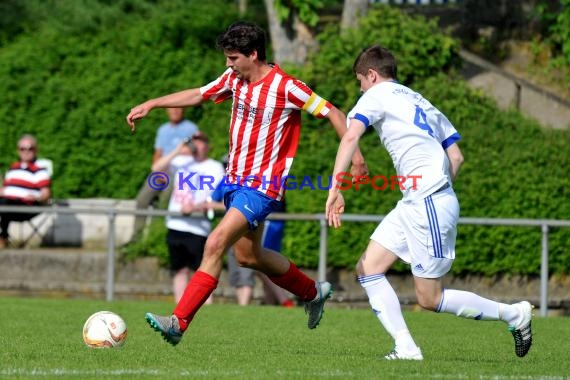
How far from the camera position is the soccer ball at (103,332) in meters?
8.76

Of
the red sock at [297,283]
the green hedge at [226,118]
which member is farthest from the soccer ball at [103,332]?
the green hedge at [226,118]

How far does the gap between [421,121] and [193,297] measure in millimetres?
1868

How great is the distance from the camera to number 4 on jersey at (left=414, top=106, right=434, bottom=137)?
8.20 metres

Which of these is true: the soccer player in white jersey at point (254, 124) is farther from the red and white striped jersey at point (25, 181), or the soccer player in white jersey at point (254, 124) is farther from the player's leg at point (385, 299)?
the red and white striped jersey at point (25, 181)

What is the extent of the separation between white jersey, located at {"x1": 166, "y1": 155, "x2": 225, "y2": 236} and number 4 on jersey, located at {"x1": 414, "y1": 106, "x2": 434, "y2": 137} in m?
6.49

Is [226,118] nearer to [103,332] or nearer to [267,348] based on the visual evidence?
[267,348]

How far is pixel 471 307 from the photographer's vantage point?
8250 millimetres

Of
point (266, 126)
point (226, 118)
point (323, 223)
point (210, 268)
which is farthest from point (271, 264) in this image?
point (226, 118)

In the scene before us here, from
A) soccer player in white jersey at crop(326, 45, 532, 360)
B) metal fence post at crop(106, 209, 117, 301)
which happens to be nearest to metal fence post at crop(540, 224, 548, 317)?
metal fence post at crop(106, 209, 117, 301)

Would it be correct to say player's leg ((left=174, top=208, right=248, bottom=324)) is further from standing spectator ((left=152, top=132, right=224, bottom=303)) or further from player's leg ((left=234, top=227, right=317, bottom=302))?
standing spectator ((left=152, top=132, right=224, bottom=303))

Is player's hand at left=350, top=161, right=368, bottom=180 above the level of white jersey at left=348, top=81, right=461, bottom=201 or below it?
below

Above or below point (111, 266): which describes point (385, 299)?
above

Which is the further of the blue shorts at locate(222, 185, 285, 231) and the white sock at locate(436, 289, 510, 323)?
the blue shorts at locate(222, 185, 285, 231)

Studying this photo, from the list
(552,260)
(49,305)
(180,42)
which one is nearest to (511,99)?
(552,260)
